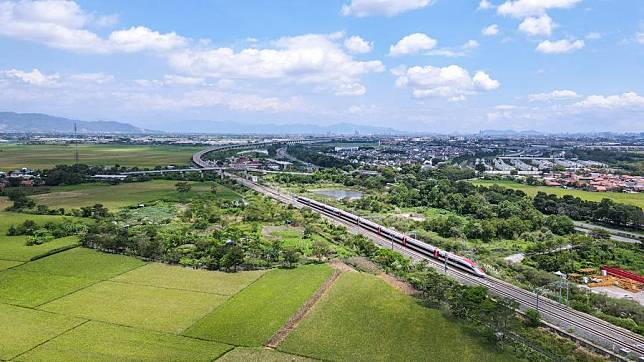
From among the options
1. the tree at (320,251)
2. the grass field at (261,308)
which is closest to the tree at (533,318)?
the grass field at (261,308)

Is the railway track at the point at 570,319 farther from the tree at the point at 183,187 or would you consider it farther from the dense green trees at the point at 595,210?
the tree at the point at 183,187

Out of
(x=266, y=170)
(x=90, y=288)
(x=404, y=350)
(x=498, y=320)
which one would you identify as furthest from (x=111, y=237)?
(x=266, y=170)

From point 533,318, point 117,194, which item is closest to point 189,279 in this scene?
point 533,318

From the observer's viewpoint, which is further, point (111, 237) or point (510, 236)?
point (510, 236)

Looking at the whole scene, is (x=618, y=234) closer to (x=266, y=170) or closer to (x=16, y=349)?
(x=16, y=349)

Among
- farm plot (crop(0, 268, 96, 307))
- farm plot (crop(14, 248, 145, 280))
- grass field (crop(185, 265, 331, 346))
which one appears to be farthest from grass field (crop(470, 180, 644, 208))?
farm plot (crop(0, 268, 96, 307))

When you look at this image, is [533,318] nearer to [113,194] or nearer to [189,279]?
[189,279]
